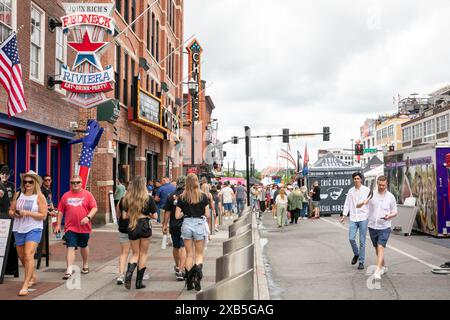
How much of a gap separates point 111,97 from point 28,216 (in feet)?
43.3

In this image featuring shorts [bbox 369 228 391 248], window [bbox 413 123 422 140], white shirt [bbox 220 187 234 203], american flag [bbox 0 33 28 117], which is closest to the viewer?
shorts [bbox 369 228 391 248]

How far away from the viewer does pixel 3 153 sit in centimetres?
1376

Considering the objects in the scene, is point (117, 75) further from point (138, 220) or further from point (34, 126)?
point (138, 220)

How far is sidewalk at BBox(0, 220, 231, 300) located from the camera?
309 inches

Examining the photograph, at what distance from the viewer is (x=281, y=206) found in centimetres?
2114

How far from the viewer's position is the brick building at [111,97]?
14.3m

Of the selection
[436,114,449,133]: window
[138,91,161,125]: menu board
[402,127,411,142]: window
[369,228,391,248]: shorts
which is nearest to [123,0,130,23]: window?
[138,91,161,125]: menu board

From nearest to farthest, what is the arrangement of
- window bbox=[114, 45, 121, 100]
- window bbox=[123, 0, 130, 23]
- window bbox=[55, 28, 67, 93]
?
window bbox=[55, 28, 67, 93] < window bbox=[114, 45, 121, 100] < window bbox=[123, 0, 130, 23]

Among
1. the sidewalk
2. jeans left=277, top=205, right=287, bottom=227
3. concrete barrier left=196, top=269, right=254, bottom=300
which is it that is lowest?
the sidewalk

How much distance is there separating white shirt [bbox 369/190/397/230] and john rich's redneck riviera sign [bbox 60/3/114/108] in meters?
7.83

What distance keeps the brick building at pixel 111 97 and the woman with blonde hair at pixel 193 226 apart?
6.30m

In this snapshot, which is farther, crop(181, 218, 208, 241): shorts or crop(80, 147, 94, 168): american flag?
crop(80, 147, 94, 168): american flag

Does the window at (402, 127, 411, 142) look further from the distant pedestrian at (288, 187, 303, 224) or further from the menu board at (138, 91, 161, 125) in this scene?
the distant pedestrian at (288, 187, 303, 224)

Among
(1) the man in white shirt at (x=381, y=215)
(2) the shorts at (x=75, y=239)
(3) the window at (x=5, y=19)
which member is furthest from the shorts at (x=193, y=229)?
(3) the window at (x=5, y=19)
